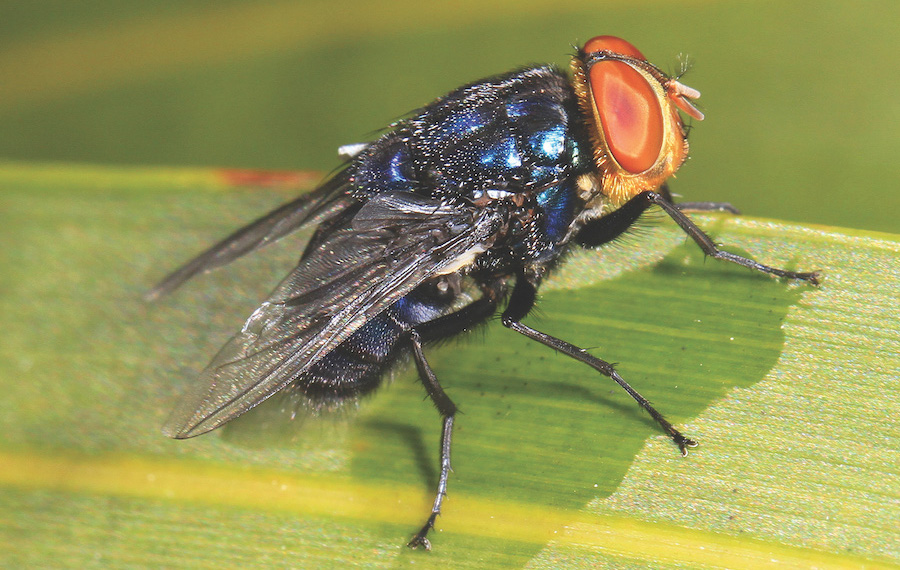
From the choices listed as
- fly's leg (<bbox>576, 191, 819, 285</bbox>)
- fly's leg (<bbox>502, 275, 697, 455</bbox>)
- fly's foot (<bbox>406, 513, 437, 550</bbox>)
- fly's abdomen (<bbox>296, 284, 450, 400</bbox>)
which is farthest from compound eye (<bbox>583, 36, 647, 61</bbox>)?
fly's foot (<bbox>406, 513, 437, 550</bbox>)

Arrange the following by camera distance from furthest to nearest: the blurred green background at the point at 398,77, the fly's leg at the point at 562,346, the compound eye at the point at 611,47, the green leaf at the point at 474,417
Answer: the blurred green background at the point at 398,77 < the compound eye at the point at 611,47 < the fly's leg at the point at 562,346 < the green leaf at the point at 474,417

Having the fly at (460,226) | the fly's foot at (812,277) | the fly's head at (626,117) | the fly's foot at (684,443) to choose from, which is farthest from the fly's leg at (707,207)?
the fly's foot at (684,443)

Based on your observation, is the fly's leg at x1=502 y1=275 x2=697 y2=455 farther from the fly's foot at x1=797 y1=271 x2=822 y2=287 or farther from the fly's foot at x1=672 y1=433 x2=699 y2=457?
the fly's foot at x1=797 y1=271 x2=822 y2=287

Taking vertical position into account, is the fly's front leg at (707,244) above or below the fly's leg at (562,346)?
above

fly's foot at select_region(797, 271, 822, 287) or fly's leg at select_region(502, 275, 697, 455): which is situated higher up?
fly's foot at select_region(797, 271, 822, 287)

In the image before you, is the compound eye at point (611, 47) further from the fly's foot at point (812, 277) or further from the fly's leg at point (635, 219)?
the fly's foot at point (812, 277)

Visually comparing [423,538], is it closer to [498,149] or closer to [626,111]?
[498,149]

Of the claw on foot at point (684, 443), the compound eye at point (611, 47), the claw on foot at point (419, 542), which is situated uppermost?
the compound eye at point (611, 47)
